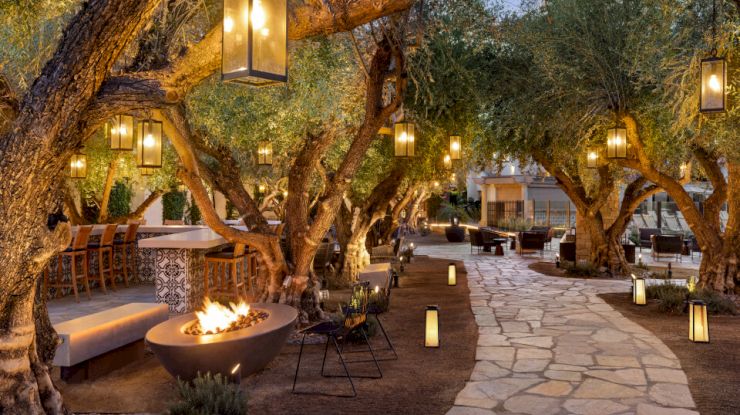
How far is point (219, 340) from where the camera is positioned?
18.0 ft

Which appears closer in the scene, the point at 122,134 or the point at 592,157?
the point at 122,134

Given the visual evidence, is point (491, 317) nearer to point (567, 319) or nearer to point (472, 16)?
point (567, 319)

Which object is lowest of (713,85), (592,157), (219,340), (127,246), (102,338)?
(102,338)

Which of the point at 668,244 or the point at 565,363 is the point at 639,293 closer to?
the point at 565,363

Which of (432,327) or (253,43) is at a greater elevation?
(253,43)

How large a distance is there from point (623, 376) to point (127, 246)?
406 inches

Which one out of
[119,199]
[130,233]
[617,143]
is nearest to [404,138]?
[617,143]

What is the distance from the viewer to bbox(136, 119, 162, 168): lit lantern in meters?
8.76

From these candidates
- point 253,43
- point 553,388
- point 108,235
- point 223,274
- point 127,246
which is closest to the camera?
point 253,43

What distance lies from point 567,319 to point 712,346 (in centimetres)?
232

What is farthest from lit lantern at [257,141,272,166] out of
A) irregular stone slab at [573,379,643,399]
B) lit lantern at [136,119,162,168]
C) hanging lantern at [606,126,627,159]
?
irregular stone slab at [573,379,643,399]

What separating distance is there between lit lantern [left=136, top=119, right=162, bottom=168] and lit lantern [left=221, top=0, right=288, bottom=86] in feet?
18.6

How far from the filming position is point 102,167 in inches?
565

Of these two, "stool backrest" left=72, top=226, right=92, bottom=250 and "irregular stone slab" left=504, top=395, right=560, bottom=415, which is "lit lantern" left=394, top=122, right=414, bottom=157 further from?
"stool backrest" left=72, top=226, right=92, bottom=250
